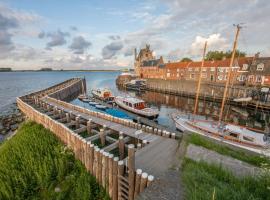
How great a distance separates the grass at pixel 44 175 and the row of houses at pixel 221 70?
39.8 metres

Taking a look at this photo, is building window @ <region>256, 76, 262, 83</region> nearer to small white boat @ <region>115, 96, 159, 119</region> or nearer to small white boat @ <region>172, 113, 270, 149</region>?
small white boat @ <region>172, 113, 270, 149</region>

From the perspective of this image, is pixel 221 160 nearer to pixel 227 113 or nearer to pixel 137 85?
pixel 227 113

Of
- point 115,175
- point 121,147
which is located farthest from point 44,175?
point 115,175

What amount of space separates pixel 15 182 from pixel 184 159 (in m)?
8.77

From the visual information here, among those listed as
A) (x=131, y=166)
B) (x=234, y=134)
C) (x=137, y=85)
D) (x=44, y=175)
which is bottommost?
(x=137, y=85)

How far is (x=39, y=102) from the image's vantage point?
22.4m

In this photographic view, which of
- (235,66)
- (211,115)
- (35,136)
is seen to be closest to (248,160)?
(35,136)

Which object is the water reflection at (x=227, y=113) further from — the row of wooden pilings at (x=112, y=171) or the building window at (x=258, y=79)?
the row of wooden pilings at (x=112, y=171)

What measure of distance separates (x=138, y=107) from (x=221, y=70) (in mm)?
32002

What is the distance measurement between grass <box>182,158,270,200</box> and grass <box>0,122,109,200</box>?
4.20 metres

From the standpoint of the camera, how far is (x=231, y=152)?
285 inches

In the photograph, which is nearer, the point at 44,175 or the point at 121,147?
the point at 44,175

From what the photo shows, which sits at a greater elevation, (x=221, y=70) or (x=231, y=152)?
(x=221, y=70)

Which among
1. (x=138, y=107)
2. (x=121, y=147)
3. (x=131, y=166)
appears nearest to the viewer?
(x=131, y=166)
